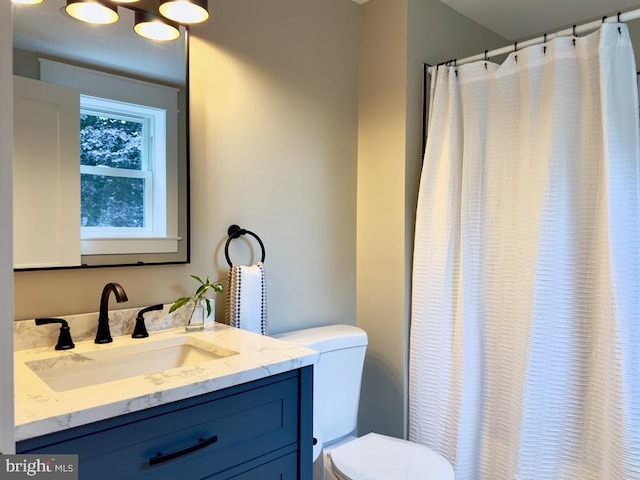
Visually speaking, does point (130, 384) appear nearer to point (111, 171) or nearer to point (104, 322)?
point (104, 322)

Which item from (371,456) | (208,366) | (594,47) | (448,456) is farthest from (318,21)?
(448,456)

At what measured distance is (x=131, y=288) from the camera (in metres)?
1.52

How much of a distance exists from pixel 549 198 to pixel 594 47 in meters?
0.56

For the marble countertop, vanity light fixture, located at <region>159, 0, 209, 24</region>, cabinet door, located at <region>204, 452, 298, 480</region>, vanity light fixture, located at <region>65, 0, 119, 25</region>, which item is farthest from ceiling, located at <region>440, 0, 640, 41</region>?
cabinet door, located at <region>204, 452, 298, 480</region>

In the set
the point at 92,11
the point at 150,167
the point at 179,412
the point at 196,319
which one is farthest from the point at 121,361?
the point at 92,11

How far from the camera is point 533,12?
2324mm

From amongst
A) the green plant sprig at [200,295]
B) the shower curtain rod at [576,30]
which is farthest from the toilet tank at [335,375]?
the shower curtain rod at [576,30]

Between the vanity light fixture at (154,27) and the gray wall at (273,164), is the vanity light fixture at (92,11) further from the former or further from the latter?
the gray wall at (273,164)

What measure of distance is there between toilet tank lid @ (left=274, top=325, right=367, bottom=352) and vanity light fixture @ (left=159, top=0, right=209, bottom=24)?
1.20 metres

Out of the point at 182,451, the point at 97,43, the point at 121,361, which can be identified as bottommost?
the point at 182,451

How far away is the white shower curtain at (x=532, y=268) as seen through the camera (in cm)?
157

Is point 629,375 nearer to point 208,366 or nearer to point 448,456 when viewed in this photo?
point 448,456
